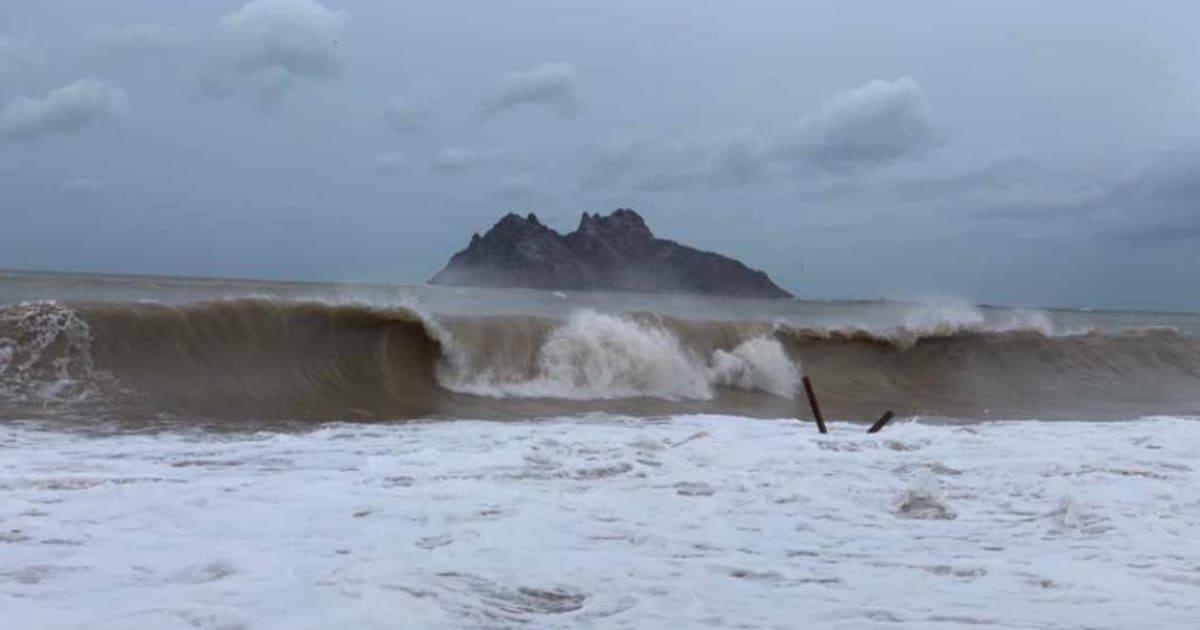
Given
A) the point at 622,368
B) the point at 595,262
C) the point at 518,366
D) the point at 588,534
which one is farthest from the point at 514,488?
the point at 595,262

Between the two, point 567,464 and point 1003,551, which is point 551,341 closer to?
point 567,464

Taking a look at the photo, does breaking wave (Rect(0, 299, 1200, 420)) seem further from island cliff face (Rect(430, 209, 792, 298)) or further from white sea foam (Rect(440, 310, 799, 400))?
island cliff face (Rect(430, 209, 792, 298))

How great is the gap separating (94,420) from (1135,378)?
57.4 ft

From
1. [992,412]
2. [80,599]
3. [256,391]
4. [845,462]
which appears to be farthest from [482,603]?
[992,412]

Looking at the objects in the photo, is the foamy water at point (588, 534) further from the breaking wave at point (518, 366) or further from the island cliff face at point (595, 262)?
the island cliff face at point (595, 262)

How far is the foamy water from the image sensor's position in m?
3.88

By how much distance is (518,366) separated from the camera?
586 inches

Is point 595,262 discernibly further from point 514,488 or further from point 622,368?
point 514,488

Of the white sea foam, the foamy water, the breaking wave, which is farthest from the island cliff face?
the foamy water

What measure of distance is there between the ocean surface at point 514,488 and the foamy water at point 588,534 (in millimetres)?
24

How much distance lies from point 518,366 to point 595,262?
51851 millimetres

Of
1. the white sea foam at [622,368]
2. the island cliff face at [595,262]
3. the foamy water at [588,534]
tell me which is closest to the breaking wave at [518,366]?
the white sea foam at [622,368]

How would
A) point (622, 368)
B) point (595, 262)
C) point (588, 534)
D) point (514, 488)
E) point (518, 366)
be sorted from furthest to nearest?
point (595, 262) < point (622, 368) < point (518, 366) < point (514, 488) < point (588, 534)

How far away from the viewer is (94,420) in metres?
9.80
